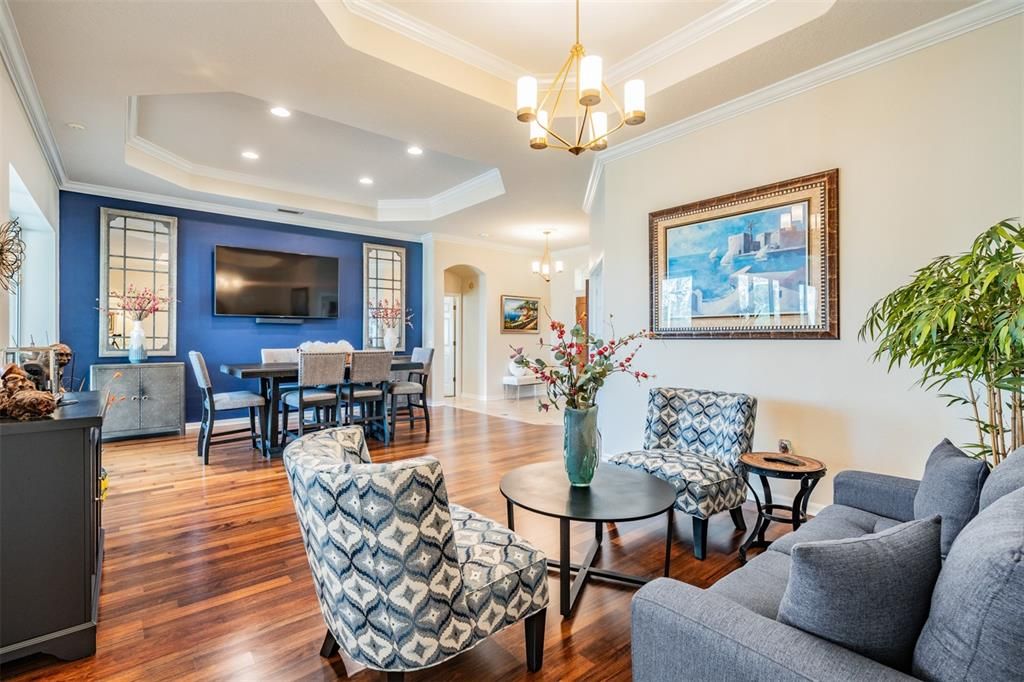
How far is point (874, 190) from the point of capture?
9.06 ft

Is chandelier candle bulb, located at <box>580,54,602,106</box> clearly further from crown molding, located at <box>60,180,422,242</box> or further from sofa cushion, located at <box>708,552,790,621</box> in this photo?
crown molding, located at <box>60,180,422,242</box>

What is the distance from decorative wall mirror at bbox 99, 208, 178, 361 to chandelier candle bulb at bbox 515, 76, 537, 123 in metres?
5.35

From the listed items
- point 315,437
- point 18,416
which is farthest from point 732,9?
point 18,416

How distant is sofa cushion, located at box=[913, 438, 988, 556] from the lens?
4.86ft

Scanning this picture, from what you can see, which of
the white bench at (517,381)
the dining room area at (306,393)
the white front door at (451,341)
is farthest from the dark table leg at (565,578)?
the white front door at (451,341)

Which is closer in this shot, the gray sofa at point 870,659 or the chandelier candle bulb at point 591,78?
the gray sofa at point 870,659

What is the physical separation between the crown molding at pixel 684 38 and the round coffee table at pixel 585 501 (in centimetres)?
271

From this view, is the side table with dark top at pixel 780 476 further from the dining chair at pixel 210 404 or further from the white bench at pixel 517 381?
the white bench at pixel 517 381

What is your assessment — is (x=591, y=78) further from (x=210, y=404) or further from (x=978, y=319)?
(x=210, y=404)

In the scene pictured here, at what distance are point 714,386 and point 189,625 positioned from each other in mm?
3343

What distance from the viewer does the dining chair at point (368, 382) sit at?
4.82 metres

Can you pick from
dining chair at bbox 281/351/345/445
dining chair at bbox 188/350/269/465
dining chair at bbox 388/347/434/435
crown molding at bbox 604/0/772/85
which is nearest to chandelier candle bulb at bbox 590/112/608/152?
crown molding at bbox 604/0/772/85

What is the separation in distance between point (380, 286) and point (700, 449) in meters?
5.84

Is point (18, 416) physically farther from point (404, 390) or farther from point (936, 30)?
point (936, 30)
